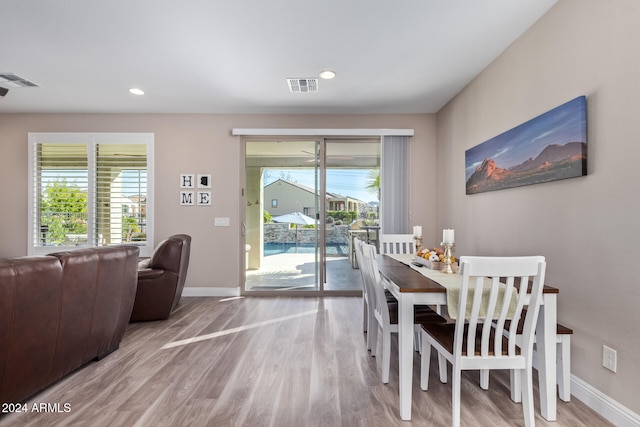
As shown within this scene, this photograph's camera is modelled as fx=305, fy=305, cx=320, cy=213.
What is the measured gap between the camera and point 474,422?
1.72m

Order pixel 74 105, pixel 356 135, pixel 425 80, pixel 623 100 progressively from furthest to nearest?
1. pixel 356 135
2. pixel 74 105
3. pixel 425 80
4. pixel 623 100

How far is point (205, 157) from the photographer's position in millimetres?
4371

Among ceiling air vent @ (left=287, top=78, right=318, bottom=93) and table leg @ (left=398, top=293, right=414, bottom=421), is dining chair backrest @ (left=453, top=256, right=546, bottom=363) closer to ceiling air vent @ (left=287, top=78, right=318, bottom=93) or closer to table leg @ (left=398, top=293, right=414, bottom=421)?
table leg @ (left=398, top=293, right=414, bottom=421)

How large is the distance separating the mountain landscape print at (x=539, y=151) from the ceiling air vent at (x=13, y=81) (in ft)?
15.9

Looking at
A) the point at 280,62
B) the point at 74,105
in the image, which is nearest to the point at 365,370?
the point at 280,62

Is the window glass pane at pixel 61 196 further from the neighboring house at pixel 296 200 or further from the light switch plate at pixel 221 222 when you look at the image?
the neighboring house at pixel 296 200

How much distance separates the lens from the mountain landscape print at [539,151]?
1.86 meters

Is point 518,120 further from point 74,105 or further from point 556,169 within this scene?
point 74,105

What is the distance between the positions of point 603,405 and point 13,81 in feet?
18.9

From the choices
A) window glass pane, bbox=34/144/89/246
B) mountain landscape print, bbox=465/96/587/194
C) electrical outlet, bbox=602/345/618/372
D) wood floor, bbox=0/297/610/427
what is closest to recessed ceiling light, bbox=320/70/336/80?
mountain landscape print, bbox=465/96/587/194

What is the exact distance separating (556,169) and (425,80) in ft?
5.75

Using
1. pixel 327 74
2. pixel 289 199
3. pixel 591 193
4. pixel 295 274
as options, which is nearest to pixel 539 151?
pixel 591 193

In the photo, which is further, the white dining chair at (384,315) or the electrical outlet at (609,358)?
the white dining chair at (384,315)

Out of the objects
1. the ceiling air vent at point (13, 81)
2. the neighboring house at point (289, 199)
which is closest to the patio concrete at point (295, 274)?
the neighboring house at point (289, 199)
